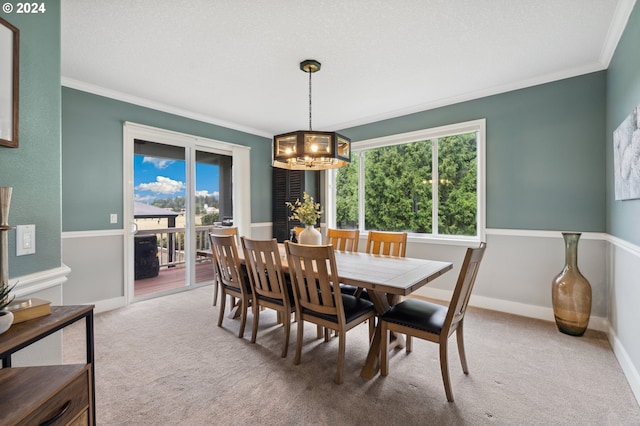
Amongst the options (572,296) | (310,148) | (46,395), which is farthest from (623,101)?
(46,395)

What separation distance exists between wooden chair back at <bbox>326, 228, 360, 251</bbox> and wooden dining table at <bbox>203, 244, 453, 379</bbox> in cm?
74

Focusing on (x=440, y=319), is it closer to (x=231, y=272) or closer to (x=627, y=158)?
(x=627, y=158)

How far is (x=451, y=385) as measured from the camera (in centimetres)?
203

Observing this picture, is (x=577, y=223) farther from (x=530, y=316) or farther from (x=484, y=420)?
(x=484, y=420)

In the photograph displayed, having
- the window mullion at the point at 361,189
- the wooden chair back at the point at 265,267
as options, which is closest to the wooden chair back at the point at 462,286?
the wooden chair back at the point at 265,267

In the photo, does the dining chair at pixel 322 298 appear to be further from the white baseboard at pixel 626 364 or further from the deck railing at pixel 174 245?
the deck railing at pixel 174 245

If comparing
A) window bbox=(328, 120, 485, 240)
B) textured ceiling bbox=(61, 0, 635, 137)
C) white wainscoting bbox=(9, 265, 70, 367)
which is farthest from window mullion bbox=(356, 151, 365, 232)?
white wainscoting bbox=(9, 265, 70, 367)

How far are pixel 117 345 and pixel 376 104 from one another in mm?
4003

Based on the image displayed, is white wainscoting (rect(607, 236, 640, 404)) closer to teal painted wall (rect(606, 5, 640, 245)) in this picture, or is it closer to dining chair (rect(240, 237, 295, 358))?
teal painted wall (rect(606, 5, 640, 245))

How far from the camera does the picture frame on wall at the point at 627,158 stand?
193cm

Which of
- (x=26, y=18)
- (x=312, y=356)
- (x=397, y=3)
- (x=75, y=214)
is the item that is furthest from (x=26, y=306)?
(x=75, y=214)

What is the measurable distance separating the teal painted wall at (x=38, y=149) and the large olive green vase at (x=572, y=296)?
13.0ft

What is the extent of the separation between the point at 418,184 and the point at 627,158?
7.52 ft

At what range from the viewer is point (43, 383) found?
3.02ft
